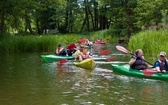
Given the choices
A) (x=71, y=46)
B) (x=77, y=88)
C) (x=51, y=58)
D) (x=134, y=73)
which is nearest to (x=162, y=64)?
(x=134, y=73)

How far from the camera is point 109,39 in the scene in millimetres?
33312

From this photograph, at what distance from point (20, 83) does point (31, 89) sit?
1.01 metres

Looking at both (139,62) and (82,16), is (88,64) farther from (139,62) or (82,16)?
(82,16)

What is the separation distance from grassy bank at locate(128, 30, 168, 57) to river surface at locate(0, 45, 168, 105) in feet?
14.5

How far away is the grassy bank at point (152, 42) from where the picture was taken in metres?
15.5

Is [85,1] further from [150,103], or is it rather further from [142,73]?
[150,103]

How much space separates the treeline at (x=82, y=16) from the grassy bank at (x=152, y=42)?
347 centimetres

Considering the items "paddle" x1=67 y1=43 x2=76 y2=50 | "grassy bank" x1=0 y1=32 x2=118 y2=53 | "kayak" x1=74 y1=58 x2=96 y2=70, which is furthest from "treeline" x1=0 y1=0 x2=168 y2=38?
"kayak" x1=74 y1=58 x2=96 y2=70

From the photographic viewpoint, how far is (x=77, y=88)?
8570 mm

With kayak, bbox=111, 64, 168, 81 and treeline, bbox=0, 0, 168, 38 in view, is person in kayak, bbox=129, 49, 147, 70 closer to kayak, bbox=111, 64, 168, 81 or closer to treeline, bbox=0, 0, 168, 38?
kayak, bbox=111, 64, 168, 81

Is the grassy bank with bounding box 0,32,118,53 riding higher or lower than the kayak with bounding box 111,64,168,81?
higher

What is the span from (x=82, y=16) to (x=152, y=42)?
39.0 metres

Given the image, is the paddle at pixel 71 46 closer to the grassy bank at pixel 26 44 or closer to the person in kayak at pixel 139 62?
the grassy bank at pixel 26 44

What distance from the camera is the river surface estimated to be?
280 inches
